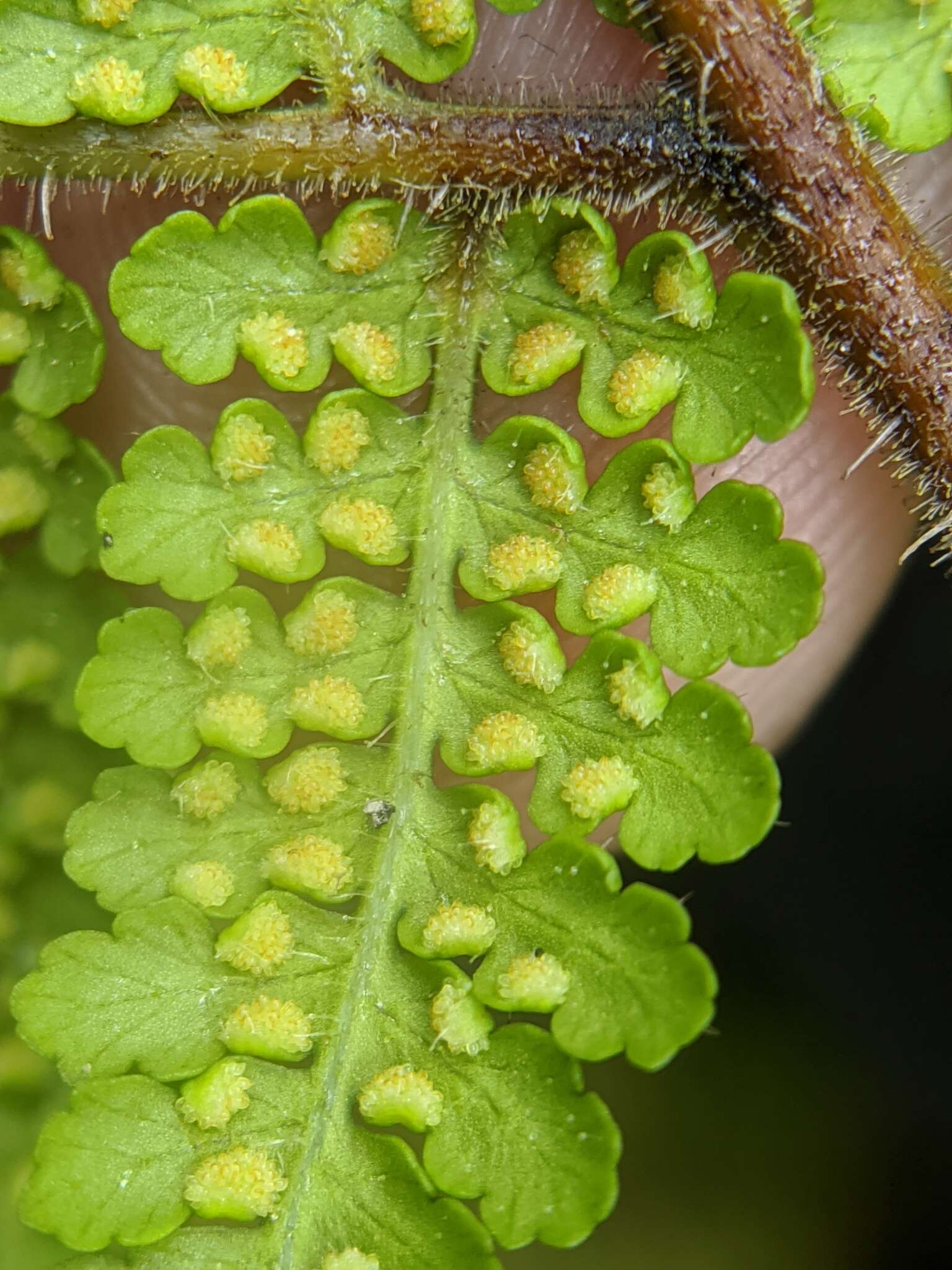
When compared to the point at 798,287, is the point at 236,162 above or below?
below

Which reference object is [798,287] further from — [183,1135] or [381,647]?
[183,1135]

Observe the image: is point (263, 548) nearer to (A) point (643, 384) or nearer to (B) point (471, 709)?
(B) point (471, 709)

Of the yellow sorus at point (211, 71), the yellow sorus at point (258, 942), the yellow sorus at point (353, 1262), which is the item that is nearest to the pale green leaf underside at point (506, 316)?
the yellow sorus at point (211, 71)

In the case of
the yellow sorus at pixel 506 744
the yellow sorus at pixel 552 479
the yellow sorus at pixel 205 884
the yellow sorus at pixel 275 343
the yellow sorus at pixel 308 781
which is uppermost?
the yellow sorus at pixel 552 479

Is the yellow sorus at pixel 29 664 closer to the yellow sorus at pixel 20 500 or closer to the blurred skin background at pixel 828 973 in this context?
the yellow sorus at pixel 20 500

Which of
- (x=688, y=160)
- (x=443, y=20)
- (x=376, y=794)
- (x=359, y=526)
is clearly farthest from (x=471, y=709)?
(x=443, y=20)

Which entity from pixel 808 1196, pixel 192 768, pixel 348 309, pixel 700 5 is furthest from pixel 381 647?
pixel 808 1196
